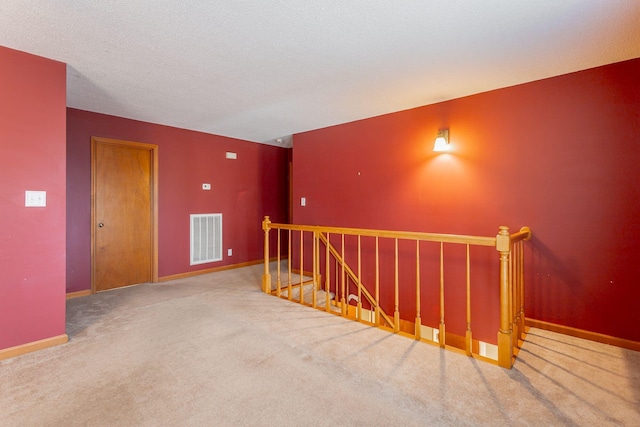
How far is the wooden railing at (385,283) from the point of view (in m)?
1.98

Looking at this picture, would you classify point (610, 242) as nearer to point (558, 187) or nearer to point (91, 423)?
point (558, 187)

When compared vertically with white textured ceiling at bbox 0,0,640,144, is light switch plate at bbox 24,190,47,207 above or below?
below

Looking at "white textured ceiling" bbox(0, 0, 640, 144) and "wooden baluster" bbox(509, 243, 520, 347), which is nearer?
"white textured ceiling" bbox(0, 0, 640, 144)

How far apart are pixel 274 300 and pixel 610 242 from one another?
3.12 meters

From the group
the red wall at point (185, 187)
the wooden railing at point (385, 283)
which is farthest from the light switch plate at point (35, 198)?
the wooden railing at point (385, 283)

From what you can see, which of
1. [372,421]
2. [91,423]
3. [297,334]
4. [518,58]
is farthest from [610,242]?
[91,423]

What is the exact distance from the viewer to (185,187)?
14.5 feet

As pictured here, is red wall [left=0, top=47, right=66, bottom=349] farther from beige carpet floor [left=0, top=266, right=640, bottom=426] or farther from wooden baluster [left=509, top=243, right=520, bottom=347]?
wooden baluster [left=509, top=243, right=520, bottom=347]

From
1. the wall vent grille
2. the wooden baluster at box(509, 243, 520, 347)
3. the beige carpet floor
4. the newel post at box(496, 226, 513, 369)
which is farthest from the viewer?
the wall vent grille

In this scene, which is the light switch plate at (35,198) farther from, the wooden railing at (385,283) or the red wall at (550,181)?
the red wall at (550,181)

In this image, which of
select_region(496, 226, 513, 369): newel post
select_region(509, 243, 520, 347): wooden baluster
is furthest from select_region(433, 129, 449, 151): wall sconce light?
select_region(496, 226, 513, 369): newel post

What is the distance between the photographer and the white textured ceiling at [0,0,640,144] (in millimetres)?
1720

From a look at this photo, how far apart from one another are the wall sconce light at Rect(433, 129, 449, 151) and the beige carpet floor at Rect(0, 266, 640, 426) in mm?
1893

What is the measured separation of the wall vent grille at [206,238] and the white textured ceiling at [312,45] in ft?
6.42
